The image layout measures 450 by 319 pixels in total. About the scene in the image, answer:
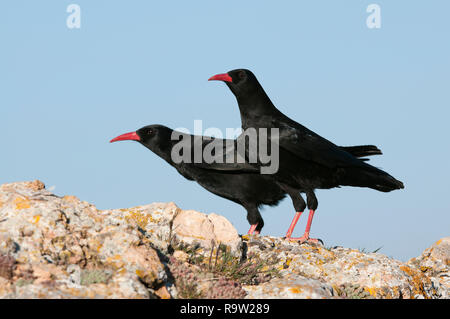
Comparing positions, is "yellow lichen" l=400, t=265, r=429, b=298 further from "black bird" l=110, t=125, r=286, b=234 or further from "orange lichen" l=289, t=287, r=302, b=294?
"black bird" l=110, t=125, r=286, b=234

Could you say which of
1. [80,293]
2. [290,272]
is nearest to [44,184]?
[80,293]

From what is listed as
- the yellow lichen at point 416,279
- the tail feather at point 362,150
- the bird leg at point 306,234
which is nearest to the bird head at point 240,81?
the tail feather at point 362,150

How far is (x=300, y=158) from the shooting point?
1061 cm

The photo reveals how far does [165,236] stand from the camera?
7.63 metres

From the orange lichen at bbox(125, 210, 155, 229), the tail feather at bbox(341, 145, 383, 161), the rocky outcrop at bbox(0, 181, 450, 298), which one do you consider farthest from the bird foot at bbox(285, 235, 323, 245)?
the orange lichen at bbox(125, 210, 155, 229)

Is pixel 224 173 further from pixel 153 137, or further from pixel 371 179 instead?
pixel 371 179

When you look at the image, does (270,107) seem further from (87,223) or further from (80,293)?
(80,293)

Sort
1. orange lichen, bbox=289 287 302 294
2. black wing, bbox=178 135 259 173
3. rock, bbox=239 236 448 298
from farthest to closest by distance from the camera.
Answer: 1. black wing, bbox=178 135 259 173
2. rock, bbox=239 236 448 298
3. orange lichen, bbox=289 287 302 294

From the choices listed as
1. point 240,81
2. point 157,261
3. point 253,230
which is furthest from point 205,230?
point 240,81

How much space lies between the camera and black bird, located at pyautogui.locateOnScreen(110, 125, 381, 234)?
11.0m

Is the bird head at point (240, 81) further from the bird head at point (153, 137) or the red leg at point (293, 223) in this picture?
the red leg at point (293, 223)

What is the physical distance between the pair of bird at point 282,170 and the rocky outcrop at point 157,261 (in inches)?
67.7

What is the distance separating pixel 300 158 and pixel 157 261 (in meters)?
5.15

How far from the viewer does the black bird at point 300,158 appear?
34.4ft
